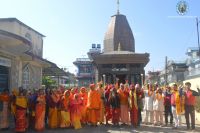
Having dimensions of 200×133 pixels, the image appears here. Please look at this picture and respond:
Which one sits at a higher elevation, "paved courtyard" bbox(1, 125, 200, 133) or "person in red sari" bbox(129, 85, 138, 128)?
"person in red sari" bbox(129, 85, 138, 128)

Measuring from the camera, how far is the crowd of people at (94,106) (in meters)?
13.3

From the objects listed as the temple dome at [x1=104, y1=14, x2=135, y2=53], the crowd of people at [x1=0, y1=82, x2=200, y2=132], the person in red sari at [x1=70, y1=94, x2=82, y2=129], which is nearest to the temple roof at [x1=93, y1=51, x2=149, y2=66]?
the crowd of people at [x1=0, y1=82, x2=200, y2=132]

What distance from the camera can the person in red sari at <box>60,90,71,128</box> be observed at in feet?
45.1

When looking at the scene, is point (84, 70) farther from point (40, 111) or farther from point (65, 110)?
point (40, 111)

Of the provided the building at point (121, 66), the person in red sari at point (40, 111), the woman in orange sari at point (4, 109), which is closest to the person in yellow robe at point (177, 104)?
the person in red sari at point (40, 111)

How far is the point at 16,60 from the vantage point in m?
16.8

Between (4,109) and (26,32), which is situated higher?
(26,32)

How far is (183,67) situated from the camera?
2667 inches

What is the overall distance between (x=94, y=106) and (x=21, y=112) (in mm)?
3059

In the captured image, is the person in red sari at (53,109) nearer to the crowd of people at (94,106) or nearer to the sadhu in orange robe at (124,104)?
the crowd of people at (94,106)

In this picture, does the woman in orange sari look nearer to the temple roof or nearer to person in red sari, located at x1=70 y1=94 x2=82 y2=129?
person in red sari, located at x1=70 y1=94 x2=82 y2=129

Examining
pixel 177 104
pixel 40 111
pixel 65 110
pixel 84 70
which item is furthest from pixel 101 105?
pixel 84 70

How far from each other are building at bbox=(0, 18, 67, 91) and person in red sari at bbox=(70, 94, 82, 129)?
9.91 ft

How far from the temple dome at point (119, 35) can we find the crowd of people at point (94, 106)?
2154 centimetres
